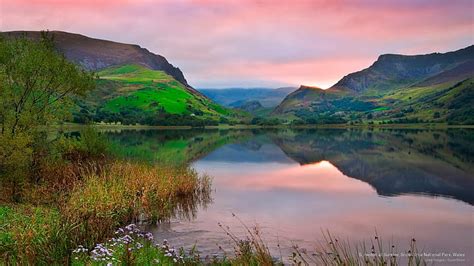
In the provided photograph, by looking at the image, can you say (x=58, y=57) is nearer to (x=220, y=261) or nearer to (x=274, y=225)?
(x=274, y=225)

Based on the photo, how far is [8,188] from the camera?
2952 cm

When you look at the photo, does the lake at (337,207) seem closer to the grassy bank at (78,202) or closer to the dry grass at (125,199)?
the dry grass at (125,199)

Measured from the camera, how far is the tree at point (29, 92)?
29531 mm

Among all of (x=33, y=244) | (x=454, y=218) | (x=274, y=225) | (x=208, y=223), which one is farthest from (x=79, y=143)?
(x=454, y=218)

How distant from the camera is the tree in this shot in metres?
29.5

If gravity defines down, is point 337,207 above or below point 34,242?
below

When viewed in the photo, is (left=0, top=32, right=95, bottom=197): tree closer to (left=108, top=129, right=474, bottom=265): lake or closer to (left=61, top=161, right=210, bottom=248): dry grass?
(left=61, top=161, right=210, bottom=248): dry grass

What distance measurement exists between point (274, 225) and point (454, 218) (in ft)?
48.0

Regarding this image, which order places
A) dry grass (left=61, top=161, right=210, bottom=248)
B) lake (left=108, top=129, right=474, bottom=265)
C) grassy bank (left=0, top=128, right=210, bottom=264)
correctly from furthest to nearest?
lake (left=108, top=129, right=474, bottom=265) → dry grass (left=61, top=161, right=210, bottom=248) → grassy bank (left=0, top=128, right=210, bottom=264)

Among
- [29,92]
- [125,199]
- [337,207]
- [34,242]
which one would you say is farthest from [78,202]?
[337,207]

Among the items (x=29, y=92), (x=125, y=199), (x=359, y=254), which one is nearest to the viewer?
(x=359, y=254)

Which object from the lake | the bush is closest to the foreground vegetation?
the bush

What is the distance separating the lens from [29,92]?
35688mm

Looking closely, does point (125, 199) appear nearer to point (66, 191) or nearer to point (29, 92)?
point (66, 191)
